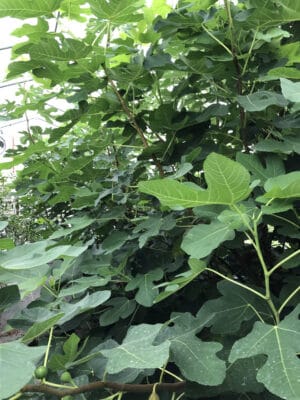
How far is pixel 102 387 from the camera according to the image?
683 mm

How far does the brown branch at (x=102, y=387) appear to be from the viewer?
0.61 meters

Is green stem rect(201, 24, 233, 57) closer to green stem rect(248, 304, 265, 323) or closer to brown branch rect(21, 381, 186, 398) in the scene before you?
green stem rect(248, 304, 265, 323)

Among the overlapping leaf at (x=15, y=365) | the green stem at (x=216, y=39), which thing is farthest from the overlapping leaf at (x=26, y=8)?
the overlapping leaf at (x=15, y=365)

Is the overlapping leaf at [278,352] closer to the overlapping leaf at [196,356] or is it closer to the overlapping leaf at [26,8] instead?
the overlapping leaf at [196,356]

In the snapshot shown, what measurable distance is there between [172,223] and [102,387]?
0.48 metres

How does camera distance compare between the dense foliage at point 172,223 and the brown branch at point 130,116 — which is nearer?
the dense foliage at point 172,223

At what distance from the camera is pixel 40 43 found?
985mm

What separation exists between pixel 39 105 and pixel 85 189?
12.7 inches

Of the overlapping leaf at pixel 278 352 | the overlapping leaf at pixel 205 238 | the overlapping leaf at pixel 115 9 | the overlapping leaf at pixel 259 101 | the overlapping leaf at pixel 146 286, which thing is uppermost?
the overlapping leaf at pixel 115 9

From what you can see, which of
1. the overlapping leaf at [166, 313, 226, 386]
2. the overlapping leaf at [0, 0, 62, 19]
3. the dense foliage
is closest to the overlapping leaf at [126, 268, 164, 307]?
the dense foliage

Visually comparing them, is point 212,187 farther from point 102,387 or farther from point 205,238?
point 102,387

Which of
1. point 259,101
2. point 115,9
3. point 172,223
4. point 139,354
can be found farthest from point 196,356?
point 115,9

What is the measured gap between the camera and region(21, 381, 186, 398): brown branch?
1.99ft

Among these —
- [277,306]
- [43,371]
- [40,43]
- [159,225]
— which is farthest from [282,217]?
[40,43]
